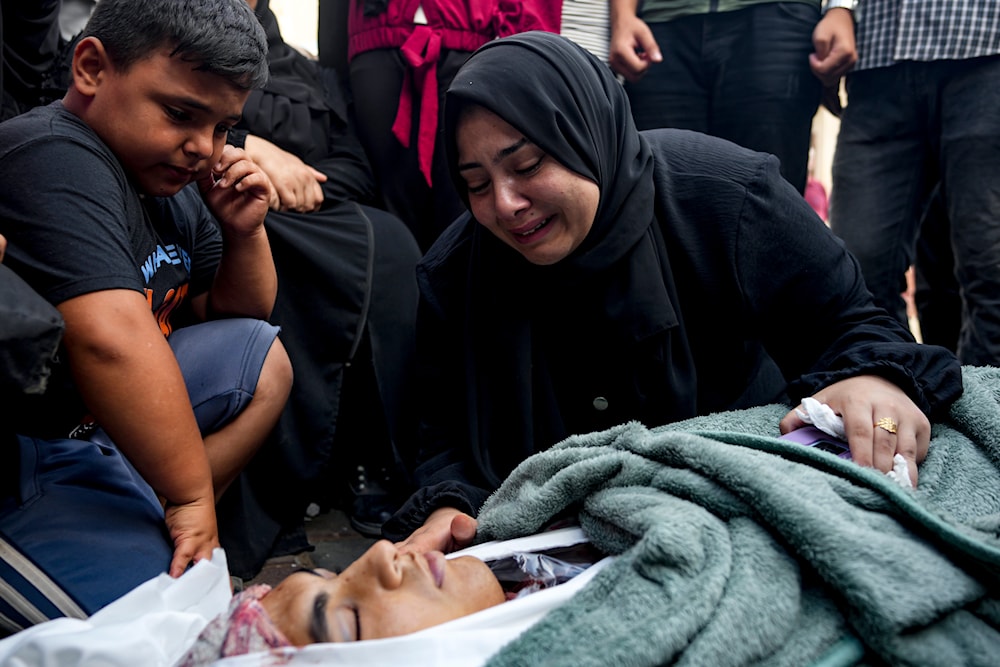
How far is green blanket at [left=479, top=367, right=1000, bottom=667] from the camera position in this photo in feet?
3.66

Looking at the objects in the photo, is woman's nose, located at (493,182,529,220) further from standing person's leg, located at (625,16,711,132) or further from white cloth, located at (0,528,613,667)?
standing person's leg, located at (625,16,711,132)

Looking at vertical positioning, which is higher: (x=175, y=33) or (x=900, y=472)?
(x=175, y=33)

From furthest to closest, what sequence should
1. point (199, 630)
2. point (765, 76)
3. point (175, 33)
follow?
point (765, 76), point (175, 33), point (199, 630)

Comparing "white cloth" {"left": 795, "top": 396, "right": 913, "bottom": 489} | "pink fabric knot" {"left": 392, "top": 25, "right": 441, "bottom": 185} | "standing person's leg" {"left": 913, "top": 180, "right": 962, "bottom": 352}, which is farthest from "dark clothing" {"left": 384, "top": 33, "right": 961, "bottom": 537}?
"standing person's leg" {"left": 913, "top": 180, "right": 962, "bottom": 352}

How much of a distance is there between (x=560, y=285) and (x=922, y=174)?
164 centimetres

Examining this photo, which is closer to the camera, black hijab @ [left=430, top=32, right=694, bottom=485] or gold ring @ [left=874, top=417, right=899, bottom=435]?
gold ring @ [left=874, top=417, right=899, bottom=435]

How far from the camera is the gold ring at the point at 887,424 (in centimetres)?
161

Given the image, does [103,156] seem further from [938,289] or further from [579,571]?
[938,289]

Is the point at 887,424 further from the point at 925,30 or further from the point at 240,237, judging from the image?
the point at 925,30

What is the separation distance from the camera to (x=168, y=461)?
65.2 inches

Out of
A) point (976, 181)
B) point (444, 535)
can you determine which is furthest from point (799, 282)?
point (976, 181)

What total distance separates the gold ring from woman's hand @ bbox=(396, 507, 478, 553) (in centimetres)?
73

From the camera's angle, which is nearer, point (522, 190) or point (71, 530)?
point (71, 530)

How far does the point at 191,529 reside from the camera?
1694 mm
